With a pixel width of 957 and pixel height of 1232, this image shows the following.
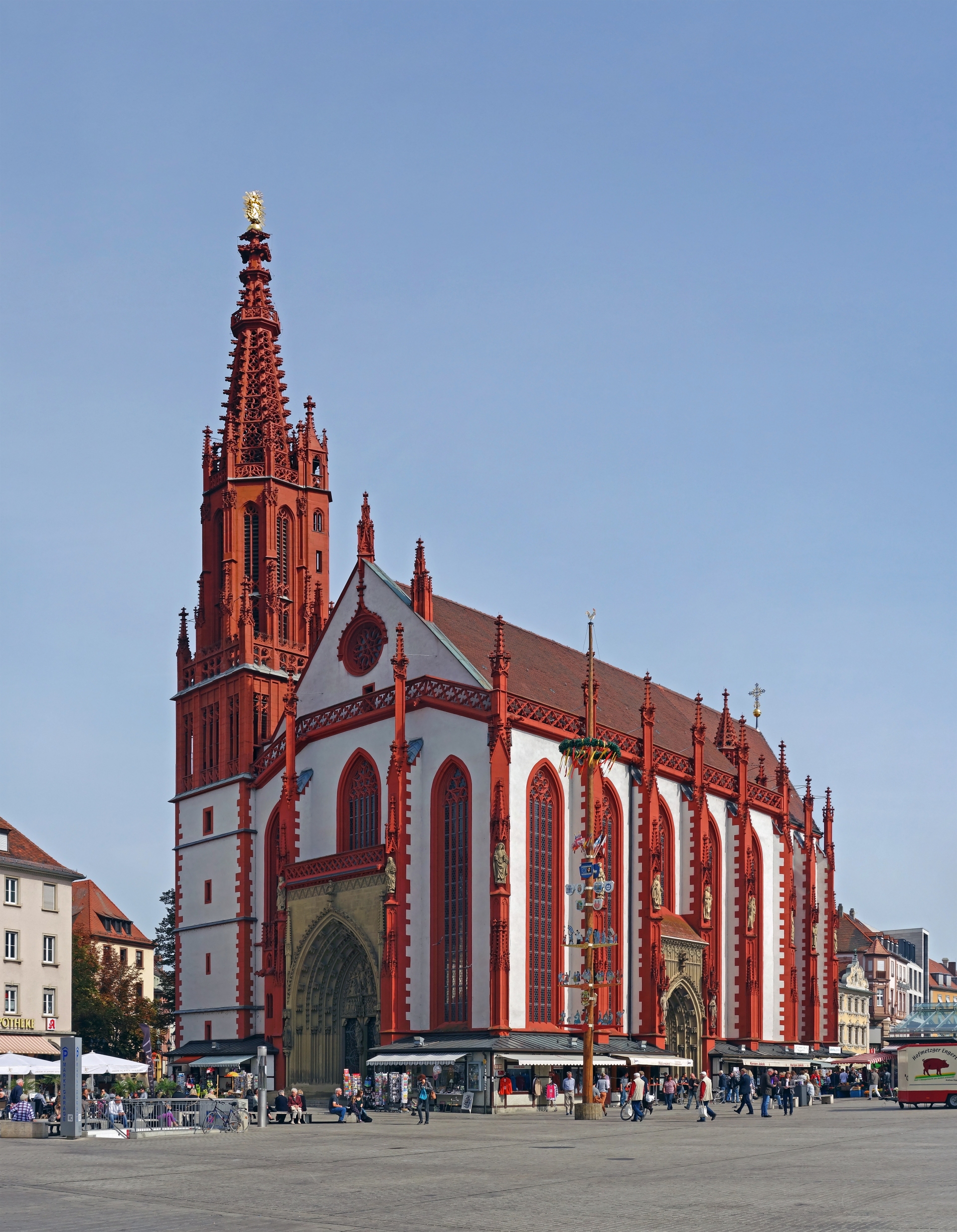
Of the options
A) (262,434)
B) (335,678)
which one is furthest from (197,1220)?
(262,434)

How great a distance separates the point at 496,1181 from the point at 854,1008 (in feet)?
362

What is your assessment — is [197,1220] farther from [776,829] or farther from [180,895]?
[776,829]

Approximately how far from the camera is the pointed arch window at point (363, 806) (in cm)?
6078

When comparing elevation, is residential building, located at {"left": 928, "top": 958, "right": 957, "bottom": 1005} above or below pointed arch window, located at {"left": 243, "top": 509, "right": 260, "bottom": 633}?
below

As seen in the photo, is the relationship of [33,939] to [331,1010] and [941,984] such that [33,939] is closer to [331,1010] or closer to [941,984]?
[331,1010]

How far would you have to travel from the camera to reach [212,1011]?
225 ft

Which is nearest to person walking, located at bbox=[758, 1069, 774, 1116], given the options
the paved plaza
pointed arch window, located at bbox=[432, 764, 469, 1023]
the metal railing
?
the paved plaza

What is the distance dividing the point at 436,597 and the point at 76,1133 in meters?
30.7

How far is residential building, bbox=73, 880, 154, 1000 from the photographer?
4173 inches

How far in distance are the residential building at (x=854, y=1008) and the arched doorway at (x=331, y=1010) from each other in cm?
6882

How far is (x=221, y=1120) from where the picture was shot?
41000 millimetres

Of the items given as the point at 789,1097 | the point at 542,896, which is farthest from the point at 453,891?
the point at 789,1097

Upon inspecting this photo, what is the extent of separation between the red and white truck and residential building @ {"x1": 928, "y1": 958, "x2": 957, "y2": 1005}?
413 feet

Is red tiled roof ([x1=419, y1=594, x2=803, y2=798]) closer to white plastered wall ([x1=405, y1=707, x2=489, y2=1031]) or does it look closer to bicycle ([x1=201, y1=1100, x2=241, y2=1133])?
white plastered wall ([x1=405, y1=707, x2=489, y2=1031])
